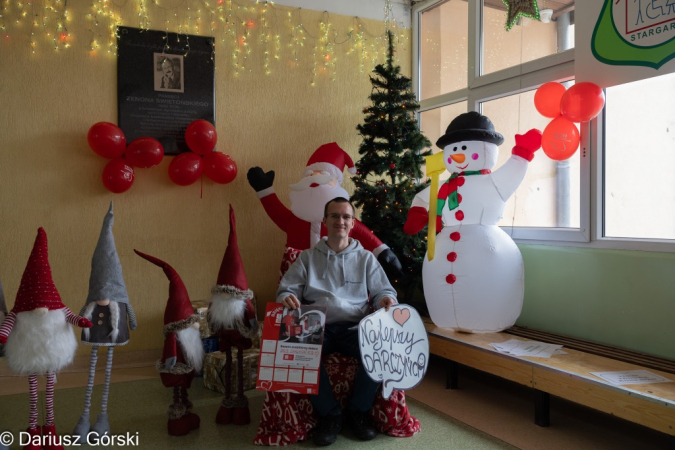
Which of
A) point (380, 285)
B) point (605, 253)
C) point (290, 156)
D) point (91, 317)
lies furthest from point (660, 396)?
point (290, 156)

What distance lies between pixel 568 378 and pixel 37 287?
226 cm

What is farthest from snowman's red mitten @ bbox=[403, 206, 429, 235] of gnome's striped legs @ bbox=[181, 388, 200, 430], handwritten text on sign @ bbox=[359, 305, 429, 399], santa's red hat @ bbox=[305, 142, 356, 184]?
gnome's striped legs @ bbox=[181, 388, 200, 430]

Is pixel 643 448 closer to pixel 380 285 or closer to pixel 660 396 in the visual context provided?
pixel 660 396

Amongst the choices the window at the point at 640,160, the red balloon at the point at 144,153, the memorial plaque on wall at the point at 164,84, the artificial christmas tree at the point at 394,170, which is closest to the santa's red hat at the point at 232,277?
the red balloon at the point at 144,153

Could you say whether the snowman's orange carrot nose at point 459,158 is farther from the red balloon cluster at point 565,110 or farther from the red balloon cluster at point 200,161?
the red balloon cluster at point 200,161

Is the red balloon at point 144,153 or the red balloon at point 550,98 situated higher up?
the red balloon at point 550,98

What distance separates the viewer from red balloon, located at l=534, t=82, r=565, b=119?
2957 mm

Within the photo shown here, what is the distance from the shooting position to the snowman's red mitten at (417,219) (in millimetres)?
3332

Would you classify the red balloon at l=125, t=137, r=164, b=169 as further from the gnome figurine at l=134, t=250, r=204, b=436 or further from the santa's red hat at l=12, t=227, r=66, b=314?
the santa's red hat at l=12, t=227, r=66, b=314

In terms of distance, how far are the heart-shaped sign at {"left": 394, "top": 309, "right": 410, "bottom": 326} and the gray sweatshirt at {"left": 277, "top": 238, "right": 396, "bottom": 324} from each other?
12cm

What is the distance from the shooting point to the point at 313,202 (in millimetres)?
3561

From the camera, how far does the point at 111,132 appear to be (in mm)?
3545

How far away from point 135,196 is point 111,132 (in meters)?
0.49

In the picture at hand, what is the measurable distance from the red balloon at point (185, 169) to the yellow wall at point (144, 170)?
18 centimetres
